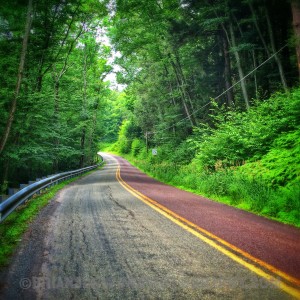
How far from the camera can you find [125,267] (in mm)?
3039

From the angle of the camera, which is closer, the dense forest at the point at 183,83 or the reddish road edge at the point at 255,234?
the reddish road edge at the point at 255,234

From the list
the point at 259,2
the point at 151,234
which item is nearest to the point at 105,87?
the point at 259,2

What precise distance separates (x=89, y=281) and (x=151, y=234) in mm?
1827

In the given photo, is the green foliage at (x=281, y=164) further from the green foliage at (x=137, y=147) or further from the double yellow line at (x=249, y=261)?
the green foliage at (x=137, y=147)

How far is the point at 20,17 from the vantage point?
14.1 m

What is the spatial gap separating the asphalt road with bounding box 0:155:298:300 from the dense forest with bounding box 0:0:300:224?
365cm

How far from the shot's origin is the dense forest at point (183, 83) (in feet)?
33.0

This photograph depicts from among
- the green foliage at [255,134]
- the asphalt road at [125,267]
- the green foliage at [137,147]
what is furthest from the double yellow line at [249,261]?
the green foliage at [137,147]

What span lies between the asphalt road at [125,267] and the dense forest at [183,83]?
3647mm

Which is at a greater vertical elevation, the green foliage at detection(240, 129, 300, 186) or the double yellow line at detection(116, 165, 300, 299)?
the green foliage at detection(240, 129, 300, 186)

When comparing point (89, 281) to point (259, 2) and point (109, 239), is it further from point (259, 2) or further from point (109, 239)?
point (259, 2)

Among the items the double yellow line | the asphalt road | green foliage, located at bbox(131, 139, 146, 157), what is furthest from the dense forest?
green foliage, located at bbox(131, 139, 146, 157)

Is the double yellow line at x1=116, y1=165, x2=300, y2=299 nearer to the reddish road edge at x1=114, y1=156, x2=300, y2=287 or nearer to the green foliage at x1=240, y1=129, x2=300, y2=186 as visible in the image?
the reddish road edge at x1=114, y1=156, x2=300, y2=287

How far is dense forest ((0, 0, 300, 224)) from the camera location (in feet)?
33.0
